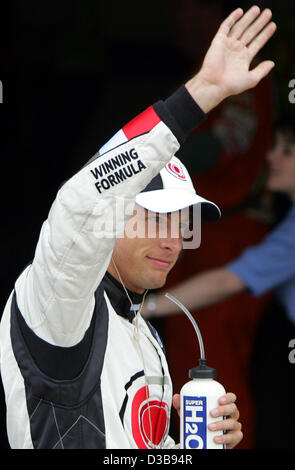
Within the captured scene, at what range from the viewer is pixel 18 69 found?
135 inches

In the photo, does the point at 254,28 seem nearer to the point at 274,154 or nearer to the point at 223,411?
the point at 223,411

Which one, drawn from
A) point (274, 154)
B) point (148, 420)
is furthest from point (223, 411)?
point (274, 154)

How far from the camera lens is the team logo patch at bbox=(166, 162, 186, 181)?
2012 millimetres

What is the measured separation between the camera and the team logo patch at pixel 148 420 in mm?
1807

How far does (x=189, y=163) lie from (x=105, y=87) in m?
0.52

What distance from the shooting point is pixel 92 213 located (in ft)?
5.09

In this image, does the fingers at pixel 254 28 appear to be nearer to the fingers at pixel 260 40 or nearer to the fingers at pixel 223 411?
the fingers at pixel 260 40

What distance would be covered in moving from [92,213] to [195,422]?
1.49 ft

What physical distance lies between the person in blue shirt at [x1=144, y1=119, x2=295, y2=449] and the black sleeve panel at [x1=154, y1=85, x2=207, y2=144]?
4.86 feet

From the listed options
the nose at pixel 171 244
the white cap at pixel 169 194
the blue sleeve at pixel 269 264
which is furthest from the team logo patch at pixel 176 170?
the blue sleeve at pixel 269 264

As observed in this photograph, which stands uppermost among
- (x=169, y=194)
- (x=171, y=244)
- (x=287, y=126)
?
(x=287, y=126)
